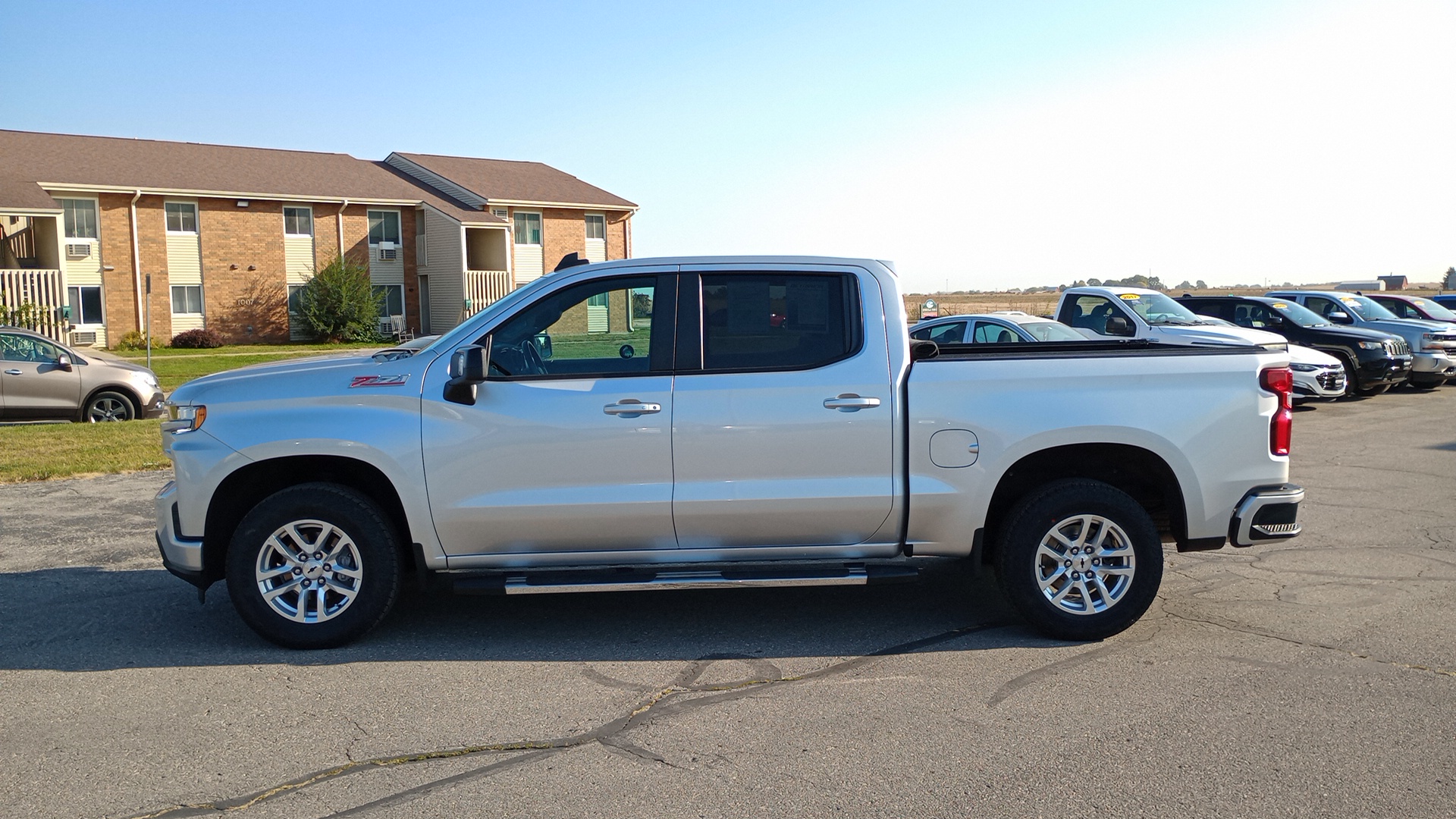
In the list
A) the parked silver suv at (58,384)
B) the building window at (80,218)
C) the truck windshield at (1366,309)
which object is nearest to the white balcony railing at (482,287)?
the building window at (80,218)

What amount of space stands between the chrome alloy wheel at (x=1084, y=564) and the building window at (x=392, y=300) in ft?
132

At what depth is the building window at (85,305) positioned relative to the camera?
3553cm

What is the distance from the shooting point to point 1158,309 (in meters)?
18.0

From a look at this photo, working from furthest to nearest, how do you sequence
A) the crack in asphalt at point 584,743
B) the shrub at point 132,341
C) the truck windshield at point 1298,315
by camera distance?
the shrub at point 132,341
the truck windshield at point 1298,315
the crack in asphalt at point 584,743

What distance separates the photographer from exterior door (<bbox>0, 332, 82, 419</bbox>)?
48.2ft

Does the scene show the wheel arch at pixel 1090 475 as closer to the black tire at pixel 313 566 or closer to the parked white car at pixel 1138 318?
the black tire at pixel 313 566

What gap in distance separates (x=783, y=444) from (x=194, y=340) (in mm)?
36365

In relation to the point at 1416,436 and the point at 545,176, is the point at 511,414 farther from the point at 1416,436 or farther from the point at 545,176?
the point at 545,176

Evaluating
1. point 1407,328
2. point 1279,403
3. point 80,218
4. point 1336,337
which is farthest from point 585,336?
point 80,218

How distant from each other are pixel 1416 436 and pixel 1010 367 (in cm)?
1087

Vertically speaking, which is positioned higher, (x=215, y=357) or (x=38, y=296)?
(x=38, y=296)

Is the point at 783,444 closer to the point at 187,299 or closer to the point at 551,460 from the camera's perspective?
the point at 551,460

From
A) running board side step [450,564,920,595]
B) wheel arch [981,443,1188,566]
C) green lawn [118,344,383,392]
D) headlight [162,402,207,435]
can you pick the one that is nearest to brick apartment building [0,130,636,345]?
green lawn [118,344,383,392]

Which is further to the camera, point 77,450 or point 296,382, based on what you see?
point 77,450
